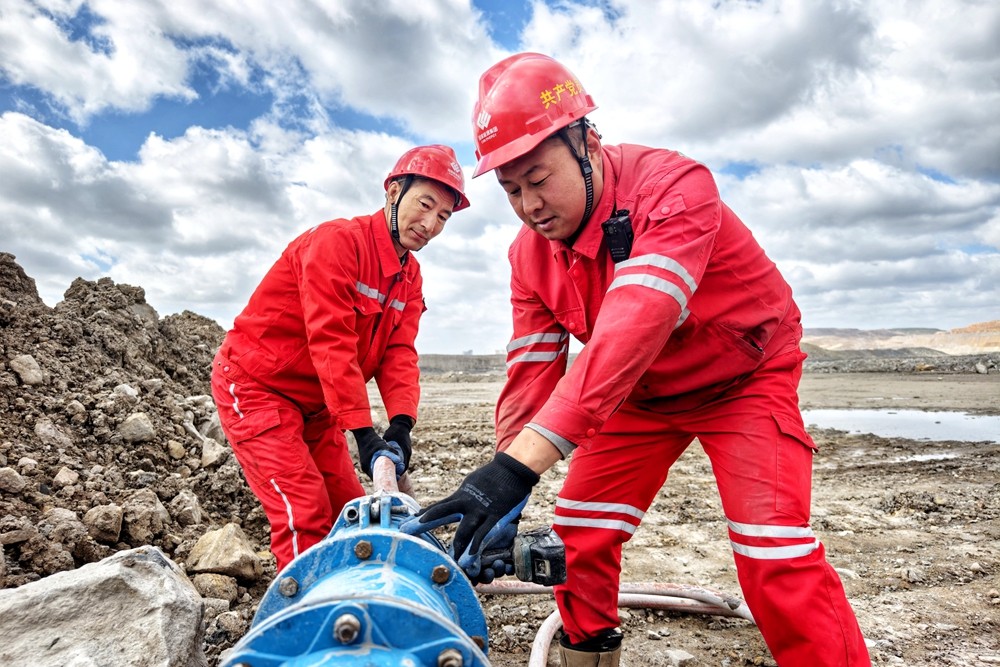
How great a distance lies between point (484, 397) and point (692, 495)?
8.87 metres

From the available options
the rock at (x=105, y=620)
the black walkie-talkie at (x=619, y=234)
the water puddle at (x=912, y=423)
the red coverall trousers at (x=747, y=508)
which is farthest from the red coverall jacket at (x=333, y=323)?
the water puddle at (x=912, y=423)

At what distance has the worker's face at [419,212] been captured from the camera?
3330 millimetres

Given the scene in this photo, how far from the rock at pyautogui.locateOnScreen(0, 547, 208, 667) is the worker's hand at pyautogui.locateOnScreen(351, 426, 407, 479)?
0.84m

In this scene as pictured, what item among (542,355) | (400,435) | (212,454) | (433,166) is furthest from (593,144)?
(212,454)

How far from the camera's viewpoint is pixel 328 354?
9.45 ft

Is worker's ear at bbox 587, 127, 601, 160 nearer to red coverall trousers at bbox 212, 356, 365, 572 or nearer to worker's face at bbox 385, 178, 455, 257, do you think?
worker's face at bbox 385, 178, 455, 257

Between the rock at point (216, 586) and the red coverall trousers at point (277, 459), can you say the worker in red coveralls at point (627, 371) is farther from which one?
the rock at point (216, 586)

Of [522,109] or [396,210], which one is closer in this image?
[522,109]

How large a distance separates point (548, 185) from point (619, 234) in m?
0.30

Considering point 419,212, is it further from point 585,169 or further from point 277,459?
point 277,459

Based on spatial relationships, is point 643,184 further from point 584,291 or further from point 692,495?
point 692,495

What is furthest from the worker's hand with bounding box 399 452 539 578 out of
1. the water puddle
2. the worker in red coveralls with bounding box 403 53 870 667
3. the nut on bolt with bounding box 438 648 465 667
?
the water puddle

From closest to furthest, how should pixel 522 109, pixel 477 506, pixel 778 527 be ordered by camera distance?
pixel 477 506
pixel 778 527
pixel 522 109

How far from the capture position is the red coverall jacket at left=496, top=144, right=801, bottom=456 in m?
1.87
